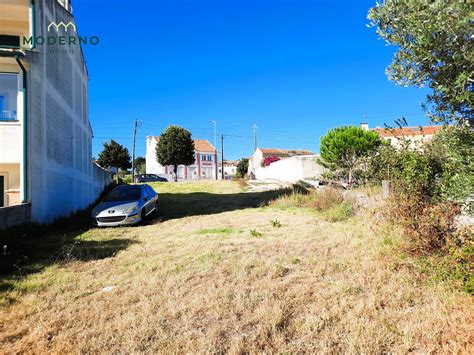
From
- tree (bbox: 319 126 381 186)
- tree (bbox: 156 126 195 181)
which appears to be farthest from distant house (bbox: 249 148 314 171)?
tree (bbox: 319 126 381 186)

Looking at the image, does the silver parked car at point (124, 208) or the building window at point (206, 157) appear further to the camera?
the building window at point (206, 157)

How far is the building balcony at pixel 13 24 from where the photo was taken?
12.2 metres

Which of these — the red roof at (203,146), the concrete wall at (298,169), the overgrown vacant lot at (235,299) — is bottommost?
the overgrown vacant lot at (235,299)

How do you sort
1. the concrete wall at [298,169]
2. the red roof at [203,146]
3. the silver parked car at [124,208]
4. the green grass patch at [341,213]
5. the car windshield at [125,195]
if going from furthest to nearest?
the red roof at [203,146], the concrete wall at [298,169], the car windshield at [125,195], the silver parked car at [124,208], the green grass patch at [341,213]

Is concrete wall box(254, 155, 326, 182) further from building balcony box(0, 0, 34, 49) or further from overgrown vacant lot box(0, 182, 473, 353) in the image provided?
building balcony box(0, 0, 34, 49)

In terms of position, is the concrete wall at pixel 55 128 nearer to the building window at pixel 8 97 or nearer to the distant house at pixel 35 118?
the distant house at pixel 35 118

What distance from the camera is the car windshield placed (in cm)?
1254

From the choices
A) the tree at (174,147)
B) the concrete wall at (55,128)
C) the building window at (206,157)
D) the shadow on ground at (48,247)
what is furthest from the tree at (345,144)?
the building window at (206,157)

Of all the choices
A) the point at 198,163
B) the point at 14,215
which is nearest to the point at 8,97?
the point at 14,215

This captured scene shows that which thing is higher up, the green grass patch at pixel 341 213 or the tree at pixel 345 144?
the tree at pixel 345 144

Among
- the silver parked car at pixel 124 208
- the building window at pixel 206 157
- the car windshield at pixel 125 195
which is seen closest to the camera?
the silver parked car at pixel 124 208

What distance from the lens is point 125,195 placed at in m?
12.8

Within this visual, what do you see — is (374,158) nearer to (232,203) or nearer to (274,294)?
(232,203)

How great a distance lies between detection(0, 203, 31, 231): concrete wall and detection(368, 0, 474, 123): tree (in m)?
9.08
